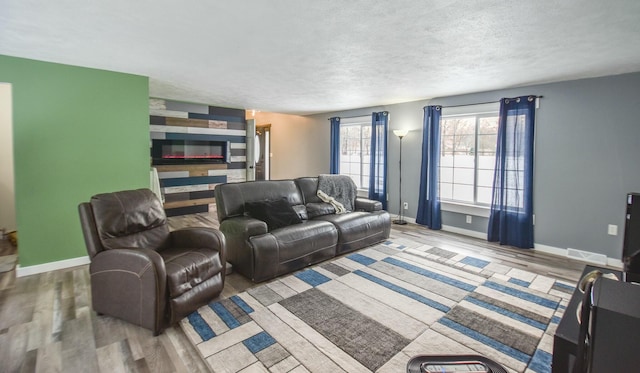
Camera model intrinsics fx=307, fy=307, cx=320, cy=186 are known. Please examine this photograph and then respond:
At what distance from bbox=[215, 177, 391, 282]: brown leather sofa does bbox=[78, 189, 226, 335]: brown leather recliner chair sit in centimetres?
44

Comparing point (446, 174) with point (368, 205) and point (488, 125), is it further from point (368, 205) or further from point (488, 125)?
point (368, 205)

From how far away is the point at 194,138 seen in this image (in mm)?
6418

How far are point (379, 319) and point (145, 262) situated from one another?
182 centimetres

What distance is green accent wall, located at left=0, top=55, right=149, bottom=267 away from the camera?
327 cm

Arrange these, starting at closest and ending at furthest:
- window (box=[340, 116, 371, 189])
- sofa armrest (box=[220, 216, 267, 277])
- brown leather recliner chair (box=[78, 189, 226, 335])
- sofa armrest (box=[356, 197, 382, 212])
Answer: brown leather recliner chair (box=[78, 189, 226, 335]), sofa armrest (box=[220, 216, 267, 277]), sofa armrest (box=[356, 197, 382, 212]), window (box=[340, 116, 371, 189])

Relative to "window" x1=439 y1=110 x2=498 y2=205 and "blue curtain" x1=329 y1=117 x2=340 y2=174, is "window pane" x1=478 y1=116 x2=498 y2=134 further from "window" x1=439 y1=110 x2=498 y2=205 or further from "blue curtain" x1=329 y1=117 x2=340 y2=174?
"blue curtain" x1=329 y1=117 x2=340 y2=174

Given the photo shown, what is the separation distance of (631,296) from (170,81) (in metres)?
4.87

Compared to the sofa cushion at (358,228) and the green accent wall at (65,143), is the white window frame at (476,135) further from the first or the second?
the green accent wall at (65,143)

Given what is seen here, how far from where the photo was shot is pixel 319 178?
4.75m

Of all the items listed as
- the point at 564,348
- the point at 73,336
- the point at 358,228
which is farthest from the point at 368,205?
the point at 73,336

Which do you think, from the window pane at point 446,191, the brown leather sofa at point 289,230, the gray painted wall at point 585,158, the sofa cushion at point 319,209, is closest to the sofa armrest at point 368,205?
the brown leather sofa at point 289,230

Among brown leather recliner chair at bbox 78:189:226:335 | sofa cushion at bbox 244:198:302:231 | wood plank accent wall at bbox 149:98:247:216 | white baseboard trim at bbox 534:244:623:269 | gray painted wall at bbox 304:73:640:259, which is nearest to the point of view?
brown leather recliner chair at bbox 78:189:226:335

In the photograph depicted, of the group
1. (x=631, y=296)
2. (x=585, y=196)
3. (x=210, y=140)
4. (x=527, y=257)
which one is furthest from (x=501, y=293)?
(x=210, y=140)

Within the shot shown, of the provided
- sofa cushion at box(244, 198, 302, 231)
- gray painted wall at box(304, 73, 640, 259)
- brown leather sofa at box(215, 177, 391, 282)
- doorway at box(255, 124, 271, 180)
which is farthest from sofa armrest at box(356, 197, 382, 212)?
doorway at box(255, 124, 271, 180)
